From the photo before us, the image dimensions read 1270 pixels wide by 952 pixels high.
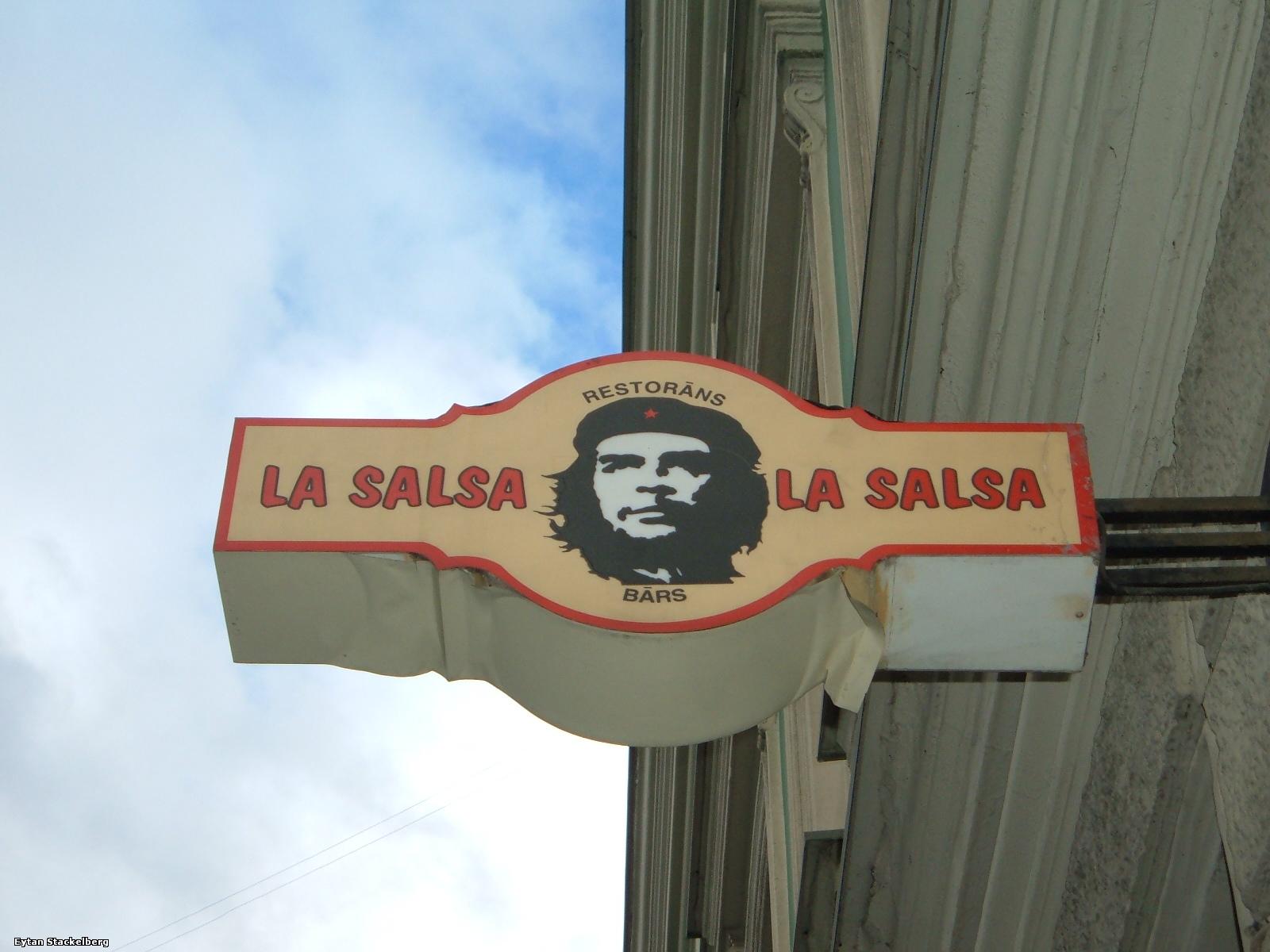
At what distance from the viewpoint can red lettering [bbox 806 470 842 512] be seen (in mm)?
2686

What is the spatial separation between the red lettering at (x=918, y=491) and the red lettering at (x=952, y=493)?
0.07ft

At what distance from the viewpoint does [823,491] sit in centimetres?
270

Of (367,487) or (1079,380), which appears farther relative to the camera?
(1079,380)

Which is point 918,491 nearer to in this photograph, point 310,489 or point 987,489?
point 987,489

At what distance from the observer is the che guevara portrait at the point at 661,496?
263 centimetres

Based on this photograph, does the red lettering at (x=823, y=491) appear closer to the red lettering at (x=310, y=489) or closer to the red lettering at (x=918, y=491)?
the red lettering at (x=918, y=491)

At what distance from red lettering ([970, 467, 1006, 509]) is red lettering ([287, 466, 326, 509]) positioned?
128cm

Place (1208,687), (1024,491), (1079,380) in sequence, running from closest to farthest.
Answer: (1024,491)
(1208,687)
(1079,380)

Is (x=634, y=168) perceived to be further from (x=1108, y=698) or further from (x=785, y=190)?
(x=1108, y=698)

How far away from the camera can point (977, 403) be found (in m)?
3.62

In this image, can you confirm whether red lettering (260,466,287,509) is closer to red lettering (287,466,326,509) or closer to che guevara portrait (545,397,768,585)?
red lettering (287,466,326,509)

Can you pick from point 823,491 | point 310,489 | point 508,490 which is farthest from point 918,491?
point 310,489

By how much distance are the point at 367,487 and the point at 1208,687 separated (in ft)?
6.41

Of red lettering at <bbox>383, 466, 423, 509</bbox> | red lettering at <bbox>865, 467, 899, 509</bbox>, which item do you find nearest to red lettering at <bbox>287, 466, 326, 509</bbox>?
red lettering at <bbox>383, 466, 423, 509</bbox>
